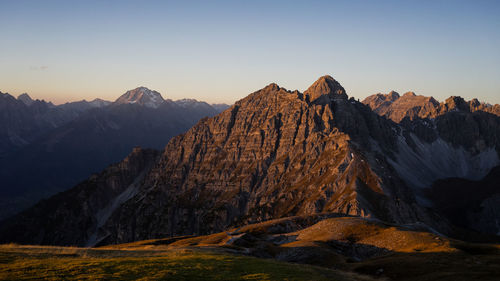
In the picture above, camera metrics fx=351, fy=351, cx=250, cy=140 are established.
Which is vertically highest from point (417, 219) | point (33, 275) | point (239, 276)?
point (33, 275)

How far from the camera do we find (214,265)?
40219 mm

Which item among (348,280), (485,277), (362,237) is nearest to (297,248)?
(362,237)

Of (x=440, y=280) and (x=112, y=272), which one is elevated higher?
(x=112, y=272)

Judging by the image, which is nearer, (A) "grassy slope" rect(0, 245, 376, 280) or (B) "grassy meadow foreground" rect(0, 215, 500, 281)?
(A) "grassy slope" rect(0, 245, 376, 280)

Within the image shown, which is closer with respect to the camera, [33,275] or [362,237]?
[33,275]

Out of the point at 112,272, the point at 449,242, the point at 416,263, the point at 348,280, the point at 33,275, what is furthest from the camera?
the point at 449,242

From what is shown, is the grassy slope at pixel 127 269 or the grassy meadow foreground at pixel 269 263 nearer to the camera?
the grassy slope at pixel 127 269

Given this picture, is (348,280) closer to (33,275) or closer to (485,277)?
(485,277)

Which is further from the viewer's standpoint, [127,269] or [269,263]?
[269,263]

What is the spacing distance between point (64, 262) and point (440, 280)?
41.2 metres

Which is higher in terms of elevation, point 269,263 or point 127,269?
point 127,269

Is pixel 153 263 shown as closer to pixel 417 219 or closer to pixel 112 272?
pixel 112 272

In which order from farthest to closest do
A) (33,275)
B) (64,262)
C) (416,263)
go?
(416,263) < (64,262) < (33,275)

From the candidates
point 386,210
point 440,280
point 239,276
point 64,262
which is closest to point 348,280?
point 440,280
